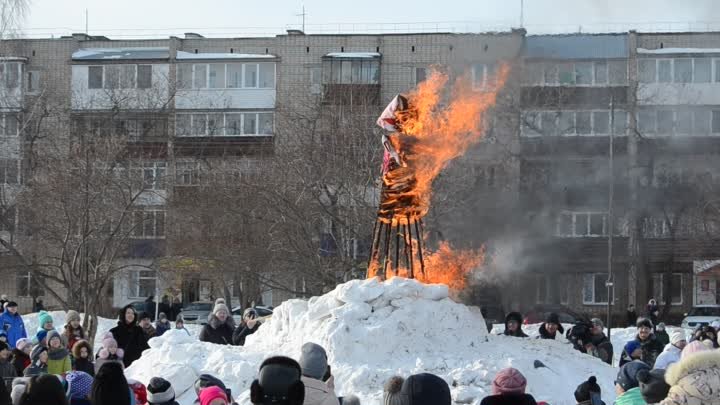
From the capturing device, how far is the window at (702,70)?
155 ft

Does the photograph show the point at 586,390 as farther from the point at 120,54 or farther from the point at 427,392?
the point at 120,54

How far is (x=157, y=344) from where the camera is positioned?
18344mm

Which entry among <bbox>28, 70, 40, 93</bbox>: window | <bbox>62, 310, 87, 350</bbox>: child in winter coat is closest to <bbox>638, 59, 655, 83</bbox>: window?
<bbox>62, 310, 87, 350</bbox>: child in winter coat

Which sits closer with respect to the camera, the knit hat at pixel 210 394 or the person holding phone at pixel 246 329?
the knit hat at pixel 210 394

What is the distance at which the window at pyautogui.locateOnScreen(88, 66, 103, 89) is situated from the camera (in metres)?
55.9

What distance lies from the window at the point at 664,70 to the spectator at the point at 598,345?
2284 centimetres

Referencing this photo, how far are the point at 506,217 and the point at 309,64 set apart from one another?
75.9ft

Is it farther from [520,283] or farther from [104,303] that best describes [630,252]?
[104,303]

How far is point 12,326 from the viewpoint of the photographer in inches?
760

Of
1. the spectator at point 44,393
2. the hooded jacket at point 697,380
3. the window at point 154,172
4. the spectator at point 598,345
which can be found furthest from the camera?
the window at point 154,172

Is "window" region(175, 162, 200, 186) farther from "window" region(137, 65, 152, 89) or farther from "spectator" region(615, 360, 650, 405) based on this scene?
"spectator" region(615, 360, 650, 405)

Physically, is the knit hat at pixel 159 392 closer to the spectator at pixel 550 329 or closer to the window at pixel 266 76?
the spectator at pixel 550 329

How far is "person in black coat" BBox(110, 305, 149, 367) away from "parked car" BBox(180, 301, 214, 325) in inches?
1035

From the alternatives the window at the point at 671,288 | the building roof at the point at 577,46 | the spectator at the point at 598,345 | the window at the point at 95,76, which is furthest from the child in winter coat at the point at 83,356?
the window at the point at 95,76
